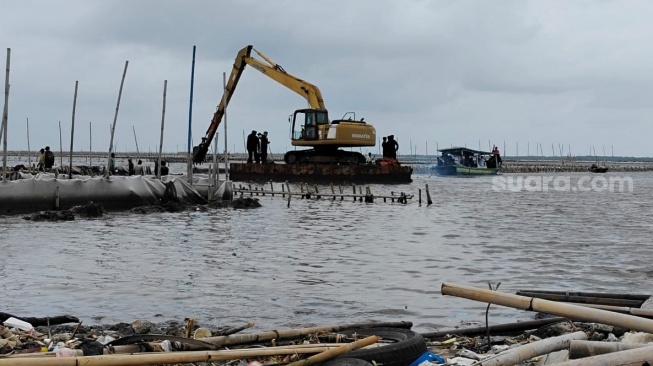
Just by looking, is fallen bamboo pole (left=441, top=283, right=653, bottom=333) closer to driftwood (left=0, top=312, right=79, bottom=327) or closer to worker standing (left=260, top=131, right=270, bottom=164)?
driftwood (left=0, top=312, right=79, bottom=327)

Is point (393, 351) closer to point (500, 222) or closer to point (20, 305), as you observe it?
point (20, 305)

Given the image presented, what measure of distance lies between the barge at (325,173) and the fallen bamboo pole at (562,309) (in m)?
38.1

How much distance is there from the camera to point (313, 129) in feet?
147

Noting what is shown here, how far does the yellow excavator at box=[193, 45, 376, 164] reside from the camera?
44.8 m

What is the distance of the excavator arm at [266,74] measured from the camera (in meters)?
46.7

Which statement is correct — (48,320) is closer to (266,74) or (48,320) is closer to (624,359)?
(624,359)

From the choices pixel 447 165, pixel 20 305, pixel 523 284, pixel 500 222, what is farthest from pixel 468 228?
pixel 447 165

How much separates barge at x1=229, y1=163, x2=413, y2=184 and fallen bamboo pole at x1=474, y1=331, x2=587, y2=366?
38227 millimetres

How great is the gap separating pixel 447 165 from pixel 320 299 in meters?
56.9

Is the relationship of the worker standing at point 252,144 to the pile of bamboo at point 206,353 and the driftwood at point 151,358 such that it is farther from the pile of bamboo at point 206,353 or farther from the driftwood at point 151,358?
the driftwood at point 151,358

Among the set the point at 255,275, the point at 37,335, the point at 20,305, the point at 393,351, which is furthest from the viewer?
the point at 255,275

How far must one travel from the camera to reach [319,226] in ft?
68.0

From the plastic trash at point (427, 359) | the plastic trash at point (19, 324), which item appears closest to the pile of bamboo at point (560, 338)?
the plastic trash at point (427, 359)

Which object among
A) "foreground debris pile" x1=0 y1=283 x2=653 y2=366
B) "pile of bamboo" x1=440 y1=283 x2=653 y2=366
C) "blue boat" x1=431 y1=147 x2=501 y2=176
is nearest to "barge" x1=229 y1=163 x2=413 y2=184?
"blue boat" x1=431 y1=147 x2=501 y2=176
